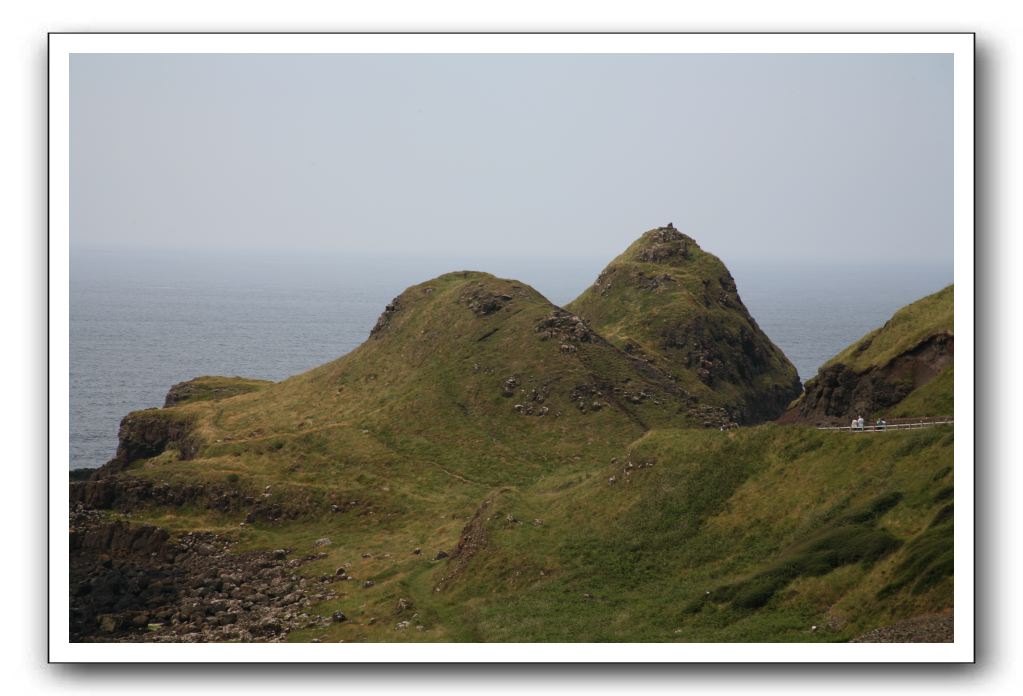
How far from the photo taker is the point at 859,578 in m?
46.4

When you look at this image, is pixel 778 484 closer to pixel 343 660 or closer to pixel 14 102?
pixel 343 660

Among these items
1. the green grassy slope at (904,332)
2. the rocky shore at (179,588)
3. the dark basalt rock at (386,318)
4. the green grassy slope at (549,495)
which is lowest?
the rocky shore at (179,588)

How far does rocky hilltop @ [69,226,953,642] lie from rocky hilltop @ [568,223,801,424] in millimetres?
432

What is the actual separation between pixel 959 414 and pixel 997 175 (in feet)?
29.9

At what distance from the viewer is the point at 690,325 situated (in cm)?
11194

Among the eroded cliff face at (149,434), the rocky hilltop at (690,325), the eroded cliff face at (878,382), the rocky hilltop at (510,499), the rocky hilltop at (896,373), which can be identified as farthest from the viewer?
the rocky hilltop at (690,325)

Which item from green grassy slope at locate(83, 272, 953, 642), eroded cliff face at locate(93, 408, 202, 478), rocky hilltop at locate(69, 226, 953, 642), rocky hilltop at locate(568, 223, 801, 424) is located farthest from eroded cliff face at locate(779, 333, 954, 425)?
eroded cliff face at locate(93, 408, 202, 478)

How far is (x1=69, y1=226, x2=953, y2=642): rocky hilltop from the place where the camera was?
160ft

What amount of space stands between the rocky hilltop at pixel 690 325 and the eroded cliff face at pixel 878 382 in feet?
84.4

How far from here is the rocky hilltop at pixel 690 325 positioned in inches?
4247
